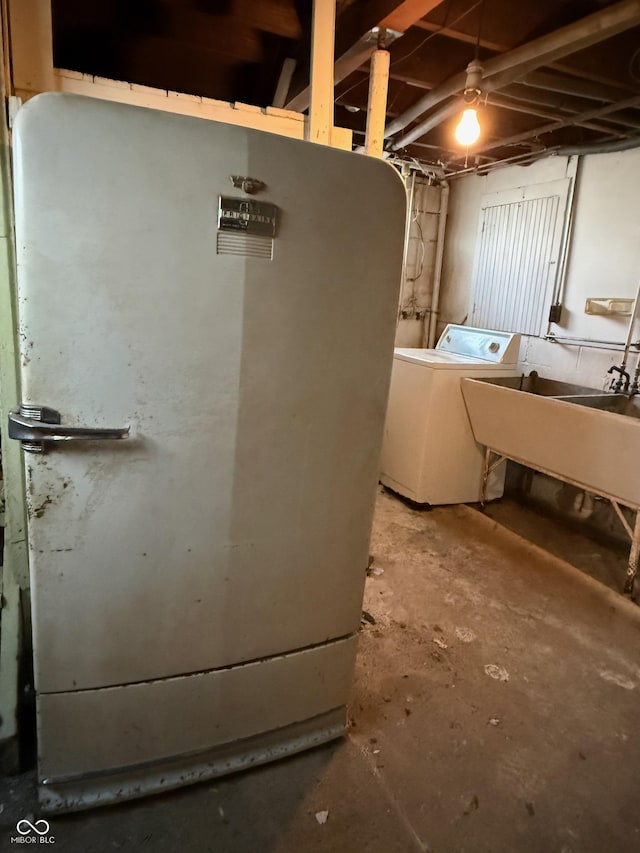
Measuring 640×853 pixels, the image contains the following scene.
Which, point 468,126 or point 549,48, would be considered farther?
point 468,126

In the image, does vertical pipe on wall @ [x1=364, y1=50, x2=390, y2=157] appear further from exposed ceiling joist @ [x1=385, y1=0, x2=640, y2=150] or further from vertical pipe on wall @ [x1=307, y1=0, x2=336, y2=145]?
exposed ceiling joist @ [x1=385, y1=0, x2=640, y2=150]

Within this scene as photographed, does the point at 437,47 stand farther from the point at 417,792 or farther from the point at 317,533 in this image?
the point at 417,792

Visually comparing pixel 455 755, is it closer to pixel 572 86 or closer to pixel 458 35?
pixel 458 35

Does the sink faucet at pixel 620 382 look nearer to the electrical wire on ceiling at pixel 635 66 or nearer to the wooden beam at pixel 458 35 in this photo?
the electrical wire on ceiling at pixel 635 66

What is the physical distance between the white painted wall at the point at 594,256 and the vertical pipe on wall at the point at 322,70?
2516 mm

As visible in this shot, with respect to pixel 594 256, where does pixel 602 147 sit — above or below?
above

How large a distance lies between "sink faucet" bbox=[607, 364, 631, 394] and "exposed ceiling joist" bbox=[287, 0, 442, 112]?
2.20 meters

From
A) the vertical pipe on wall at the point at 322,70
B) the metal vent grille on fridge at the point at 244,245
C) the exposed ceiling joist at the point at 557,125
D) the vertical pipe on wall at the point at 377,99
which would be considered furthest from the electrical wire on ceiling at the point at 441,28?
the metal vent grille on fridge at the point at 244,245

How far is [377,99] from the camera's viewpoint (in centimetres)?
187

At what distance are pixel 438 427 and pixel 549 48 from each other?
79.1 inches

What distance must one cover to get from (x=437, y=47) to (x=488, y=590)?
274 cm

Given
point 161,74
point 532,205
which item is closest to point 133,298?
point 161,74

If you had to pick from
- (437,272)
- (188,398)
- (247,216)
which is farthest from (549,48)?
(437,272)

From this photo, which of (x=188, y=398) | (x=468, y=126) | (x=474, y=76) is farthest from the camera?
(x=468, y=126)
